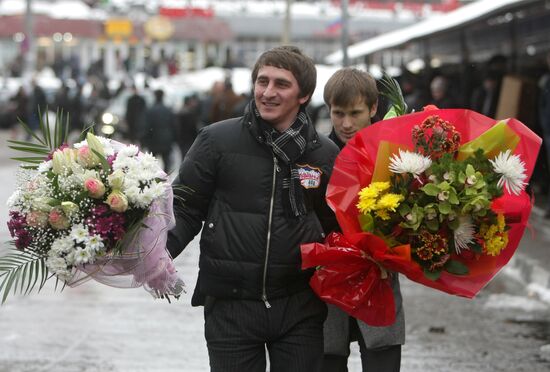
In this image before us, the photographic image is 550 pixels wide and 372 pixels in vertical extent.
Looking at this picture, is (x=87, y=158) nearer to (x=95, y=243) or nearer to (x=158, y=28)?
(x=95, y=243)

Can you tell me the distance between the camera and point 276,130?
16.8ft

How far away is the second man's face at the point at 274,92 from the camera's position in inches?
199

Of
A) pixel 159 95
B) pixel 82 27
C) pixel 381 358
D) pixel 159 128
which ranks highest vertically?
pixel 381 358

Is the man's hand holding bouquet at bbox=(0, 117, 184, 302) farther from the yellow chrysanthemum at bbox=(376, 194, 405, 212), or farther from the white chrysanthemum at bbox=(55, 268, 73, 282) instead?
the yellow chrysanthemum at bbox=(376, 194, 405, 212)

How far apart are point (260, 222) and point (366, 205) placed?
0.46 meters

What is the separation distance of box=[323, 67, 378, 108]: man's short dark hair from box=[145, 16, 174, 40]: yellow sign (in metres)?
59.7

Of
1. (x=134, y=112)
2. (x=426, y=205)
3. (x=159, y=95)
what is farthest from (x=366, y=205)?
(x=134, y=112)

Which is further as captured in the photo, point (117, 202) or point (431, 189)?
point (431, 189)

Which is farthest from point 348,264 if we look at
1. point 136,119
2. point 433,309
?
point 136,119

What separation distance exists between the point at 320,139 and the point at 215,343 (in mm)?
941

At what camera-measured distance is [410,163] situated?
189 inches

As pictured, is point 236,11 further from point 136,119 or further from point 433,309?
point 433,309

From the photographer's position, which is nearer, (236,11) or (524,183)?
(524,183)

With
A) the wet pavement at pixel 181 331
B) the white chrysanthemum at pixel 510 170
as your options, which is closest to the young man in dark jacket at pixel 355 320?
the white chrysanthemum at pixel 510 170
